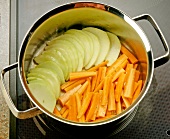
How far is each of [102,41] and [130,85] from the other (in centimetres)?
15

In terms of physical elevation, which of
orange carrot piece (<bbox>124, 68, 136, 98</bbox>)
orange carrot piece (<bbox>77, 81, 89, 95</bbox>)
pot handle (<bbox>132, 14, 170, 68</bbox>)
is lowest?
orange carrot piece (<bbox>77, 81, 89, 95</bbox>)

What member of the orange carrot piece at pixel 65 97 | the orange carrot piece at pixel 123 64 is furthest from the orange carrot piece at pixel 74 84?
the orange carrot piece at pixel 123 64

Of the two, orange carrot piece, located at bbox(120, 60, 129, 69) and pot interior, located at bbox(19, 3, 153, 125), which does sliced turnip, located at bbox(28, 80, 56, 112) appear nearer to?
pot interior, located at bbox(19, 3, 153, 125)

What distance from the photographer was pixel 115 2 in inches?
49.9

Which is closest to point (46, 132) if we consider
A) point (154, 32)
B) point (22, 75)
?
point (22, 75)

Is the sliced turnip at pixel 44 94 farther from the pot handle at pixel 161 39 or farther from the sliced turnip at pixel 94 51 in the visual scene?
the pot handle at pixel 161 39

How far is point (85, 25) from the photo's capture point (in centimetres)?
122

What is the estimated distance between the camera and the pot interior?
108 centimetres

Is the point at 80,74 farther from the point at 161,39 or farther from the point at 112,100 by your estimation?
the point at 161,39

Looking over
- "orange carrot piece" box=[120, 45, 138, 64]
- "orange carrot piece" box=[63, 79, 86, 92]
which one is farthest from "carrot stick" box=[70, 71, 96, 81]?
"orange carrot piece" box=[120, 45, 138, 64]

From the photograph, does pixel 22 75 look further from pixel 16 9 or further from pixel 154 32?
pixel 154 32

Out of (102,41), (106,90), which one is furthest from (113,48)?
(106,90)

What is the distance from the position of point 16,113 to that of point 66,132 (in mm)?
163

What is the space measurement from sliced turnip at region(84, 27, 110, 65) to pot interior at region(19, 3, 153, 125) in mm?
21
